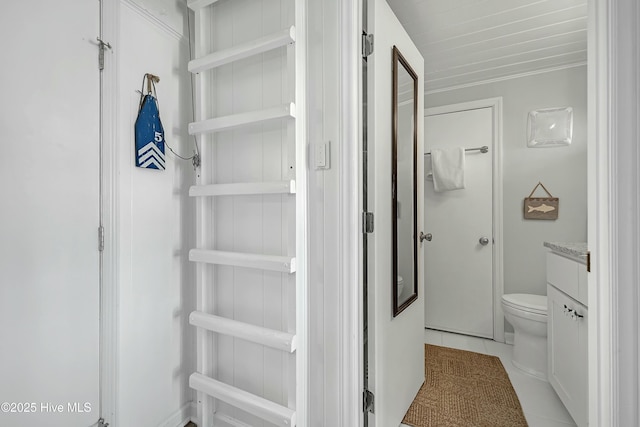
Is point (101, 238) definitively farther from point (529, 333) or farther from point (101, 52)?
point (529, 333)

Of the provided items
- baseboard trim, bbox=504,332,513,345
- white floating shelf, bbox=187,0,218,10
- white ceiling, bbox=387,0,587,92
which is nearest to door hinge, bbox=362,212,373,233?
white floating shelf, bbox=187,0,218,10

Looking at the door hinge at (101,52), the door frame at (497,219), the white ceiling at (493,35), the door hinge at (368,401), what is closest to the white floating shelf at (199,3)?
the door hinge at (101,52)

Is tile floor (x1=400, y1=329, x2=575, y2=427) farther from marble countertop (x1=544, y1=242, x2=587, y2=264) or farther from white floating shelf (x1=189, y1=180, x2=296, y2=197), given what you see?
white floating shelf (x1=189, y1=180, x2=296, y2=197)

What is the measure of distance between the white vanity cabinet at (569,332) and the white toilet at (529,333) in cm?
24

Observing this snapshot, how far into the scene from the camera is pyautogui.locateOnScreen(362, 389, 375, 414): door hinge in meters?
1.32

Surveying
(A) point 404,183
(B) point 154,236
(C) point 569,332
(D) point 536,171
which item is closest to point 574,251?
(C) point 569,332

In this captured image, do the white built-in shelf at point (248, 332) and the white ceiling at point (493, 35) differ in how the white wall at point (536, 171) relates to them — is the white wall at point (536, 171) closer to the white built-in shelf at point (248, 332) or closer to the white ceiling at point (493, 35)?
the white ceiling at point (493, 35)

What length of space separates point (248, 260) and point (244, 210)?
29 cm

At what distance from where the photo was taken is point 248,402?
1306 mm

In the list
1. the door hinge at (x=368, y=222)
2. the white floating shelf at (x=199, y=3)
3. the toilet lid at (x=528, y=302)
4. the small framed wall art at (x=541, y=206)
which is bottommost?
the toilet lid at (x=528, y=302)

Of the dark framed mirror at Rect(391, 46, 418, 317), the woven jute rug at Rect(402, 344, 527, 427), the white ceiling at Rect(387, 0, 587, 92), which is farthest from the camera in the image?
the white ceiling at Rect(387, 0, 587, 92)

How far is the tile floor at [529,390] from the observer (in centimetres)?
171

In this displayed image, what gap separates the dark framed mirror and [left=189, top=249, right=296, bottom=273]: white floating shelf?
23.3 inches

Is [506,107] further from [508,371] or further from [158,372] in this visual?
[158,372]
